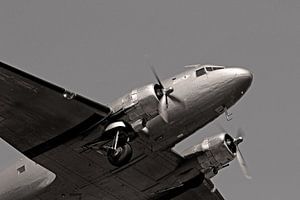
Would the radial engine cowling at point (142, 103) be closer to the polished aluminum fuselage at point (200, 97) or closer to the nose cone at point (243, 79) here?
the polished aluminum fuselage at point (200, 97)

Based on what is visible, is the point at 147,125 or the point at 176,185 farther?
the point at 176,185

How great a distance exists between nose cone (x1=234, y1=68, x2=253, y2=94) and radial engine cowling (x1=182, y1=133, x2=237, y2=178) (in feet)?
13.2

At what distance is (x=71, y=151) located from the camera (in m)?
48.9

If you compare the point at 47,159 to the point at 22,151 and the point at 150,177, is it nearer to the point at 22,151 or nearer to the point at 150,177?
the point at 22,151

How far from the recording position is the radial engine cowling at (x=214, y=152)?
5019 cm

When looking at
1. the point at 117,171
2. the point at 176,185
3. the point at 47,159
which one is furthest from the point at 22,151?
the point at 176,185

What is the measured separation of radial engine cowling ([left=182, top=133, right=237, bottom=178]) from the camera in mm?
50188

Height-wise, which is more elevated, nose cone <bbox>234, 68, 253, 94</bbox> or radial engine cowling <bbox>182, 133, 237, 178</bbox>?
nose cone <bbox>234, 68, 253, 94</bbox>

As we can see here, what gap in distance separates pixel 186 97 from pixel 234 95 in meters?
2.29

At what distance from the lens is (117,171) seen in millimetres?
50094

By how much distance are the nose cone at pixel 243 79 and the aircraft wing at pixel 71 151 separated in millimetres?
5377

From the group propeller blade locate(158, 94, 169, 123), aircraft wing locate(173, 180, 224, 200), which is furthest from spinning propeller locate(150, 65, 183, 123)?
aircraft wing locate(173, 180, 224, 200)

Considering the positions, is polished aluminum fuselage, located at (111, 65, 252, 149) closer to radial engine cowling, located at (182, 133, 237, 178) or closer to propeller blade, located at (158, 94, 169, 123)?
propeller blade, located at (158, 94, 169, 123)

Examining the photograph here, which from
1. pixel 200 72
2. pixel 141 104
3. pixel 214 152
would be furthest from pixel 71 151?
pixel 200 72
